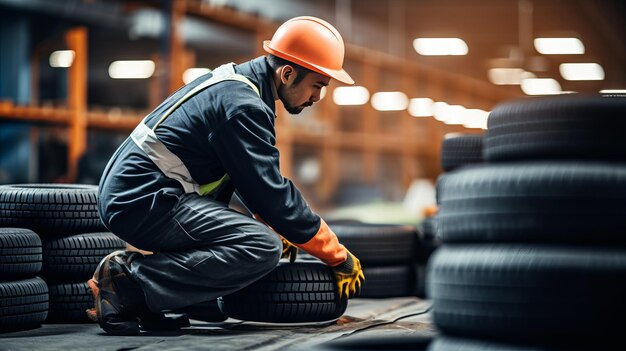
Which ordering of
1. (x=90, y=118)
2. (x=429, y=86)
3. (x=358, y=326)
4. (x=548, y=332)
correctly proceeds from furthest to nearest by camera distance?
(x=429, y=86), (x=90, y=118), (x=358, y=326), (x=548, y=332)

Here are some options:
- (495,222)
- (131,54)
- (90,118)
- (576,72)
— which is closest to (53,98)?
(131,54)

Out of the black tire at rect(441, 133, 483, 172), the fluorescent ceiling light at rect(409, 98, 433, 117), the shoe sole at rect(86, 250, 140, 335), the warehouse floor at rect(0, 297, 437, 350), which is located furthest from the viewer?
the fluorescent ceiling light at rect(409, 98, 433, 117)

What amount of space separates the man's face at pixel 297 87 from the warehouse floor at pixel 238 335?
965 millimetres

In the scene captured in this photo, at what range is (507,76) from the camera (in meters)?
24.3

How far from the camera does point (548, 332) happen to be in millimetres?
2305

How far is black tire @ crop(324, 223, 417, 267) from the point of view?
499 cm

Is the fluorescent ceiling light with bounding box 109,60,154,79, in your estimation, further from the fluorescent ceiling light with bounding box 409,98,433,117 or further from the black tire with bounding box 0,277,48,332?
the black tire with bounding box 0,277,48,332

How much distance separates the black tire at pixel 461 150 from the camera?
546 centimetres

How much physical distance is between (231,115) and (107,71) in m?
13.4

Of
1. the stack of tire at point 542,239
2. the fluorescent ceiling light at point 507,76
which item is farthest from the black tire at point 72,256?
the fluorescent ceiling light at point 507,76

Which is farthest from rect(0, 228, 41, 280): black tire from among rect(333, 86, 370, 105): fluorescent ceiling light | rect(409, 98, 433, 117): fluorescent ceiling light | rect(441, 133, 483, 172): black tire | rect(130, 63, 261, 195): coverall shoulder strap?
rect(409, 98, 433, 117): fluorescent ceiling light

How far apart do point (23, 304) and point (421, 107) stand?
45.4ft

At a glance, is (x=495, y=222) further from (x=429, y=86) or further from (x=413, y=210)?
(x=429, y=86)

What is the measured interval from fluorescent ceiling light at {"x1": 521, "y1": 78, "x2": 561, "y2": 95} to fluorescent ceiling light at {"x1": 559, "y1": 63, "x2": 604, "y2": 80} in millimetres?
422
